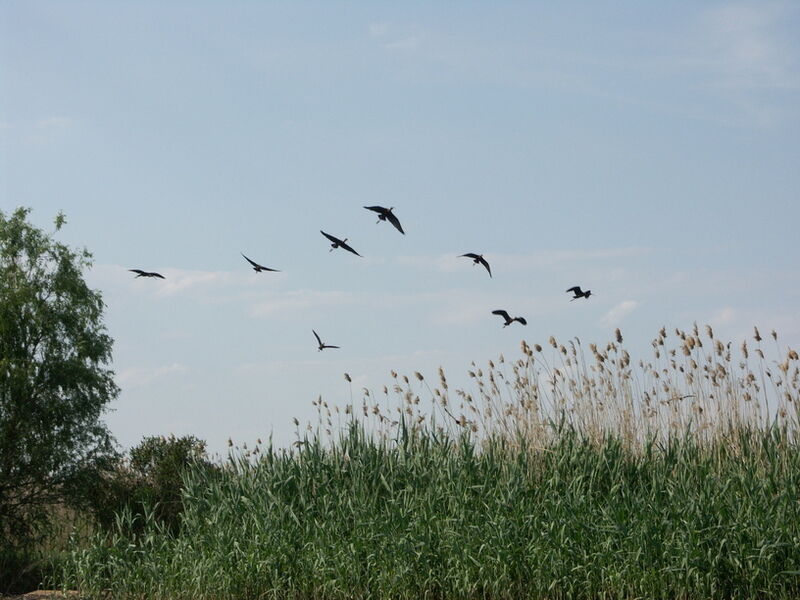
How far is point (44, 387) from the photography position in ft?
54.6

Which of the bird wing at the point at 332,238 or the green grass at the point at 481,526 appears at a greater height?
the bird wing at the point at 332,238

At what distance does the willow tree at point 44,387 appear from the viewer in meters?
16.3

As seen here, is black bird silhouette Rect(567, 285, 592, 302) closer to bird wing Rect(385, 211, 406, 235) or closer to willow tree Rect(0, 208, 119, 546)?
bird wing Rect(385, 211, 406, 235)

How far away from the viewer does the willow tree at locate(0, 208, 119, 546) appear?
16.3 metres

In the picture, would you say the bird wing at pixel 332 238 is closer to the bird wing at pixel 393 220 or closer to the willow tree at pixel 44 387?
the bird wing at pixel 393 220

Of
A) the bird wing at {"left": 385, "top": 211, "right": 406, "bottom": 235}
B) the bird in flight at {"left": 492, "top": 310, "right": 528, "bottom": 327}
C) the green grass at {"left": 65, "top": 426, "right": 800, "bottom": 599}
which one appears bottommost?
the green grass at {"left": 65, "top": 426, "right": 800, "bottom": 599}

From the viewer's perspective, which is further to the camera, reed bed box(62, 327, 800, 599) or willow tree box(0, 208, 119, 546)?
willow tree box(0, 208, 119, 546)

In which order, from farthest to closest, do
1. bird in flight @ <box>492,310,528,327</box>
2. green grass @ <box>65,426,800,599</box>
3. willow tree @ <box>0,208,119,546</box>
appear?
willow tree @ <box>0,208,119,546</box> → bird in flight @ <box>492,310,528,327</box> → green grass @ <box>65,426,800,599</box>

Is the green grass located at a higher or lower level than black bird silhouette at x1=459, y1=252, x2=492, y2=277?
lower

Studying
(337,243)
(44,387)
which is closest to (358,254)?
(337,243)

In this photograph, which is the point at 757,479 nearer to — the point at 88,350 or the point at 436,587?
the point at 436,587

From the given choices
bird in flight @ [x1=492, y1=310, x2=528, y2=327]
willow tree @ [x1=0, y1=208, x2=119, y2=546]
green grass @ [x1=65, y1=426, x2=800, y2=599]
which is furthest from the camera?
willow tree @ [x1=0, y1=208, x2=119, y2=546]

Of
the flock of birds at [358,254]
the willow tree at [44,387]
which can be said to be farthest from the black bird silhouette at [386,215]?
the willow tree at [44,387]

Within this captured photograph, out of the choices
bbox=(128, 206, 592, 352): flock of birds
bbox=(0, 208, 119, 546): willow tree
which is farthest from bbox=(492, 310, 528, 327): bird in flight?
bbox=(0, 208, 119, 546): willow tree
